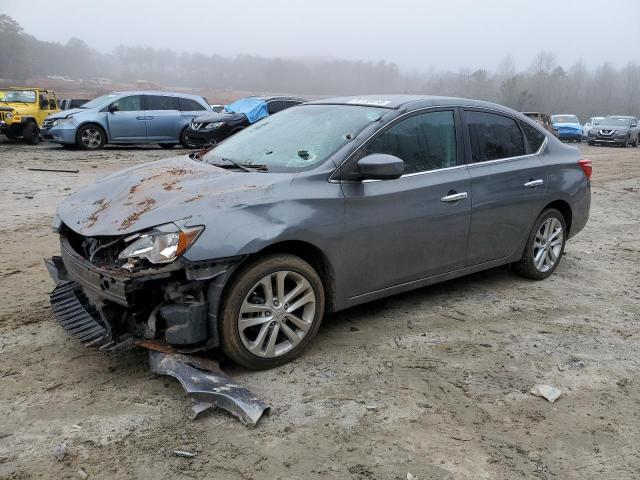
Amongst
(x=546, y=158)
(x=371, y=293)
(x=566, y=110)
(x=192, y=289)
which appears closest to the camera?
(x=192, y=289)

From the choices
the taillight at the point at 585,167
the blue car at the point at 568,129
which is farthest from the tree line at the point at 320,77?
the taillight at the point at 585,167

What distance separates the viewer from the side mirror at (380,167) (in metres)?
3.64

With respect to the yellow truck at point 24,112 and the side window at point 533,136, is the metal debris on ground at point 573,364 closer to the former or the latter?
the side window at point 533,136

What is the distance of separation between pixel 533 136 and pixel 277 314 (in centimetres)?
315

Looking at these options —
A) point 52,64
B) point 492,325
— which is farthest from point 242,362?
point 52,64

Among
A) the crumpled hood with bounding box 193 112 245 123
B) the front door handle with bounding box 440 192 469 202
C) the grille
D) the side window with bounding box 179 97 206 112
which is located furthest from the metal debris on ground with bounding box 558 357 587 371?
the side window with bounding box 179 97 206 112

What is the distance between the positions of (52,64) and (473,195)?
331 ft

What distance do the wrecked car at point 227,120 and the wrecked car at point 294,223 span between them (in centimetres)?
1072

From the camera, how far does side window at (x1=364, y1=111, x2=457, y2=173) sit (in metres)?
4.07

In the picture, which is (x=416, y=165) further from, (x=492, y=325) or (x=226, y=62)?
(x=226, y=62)

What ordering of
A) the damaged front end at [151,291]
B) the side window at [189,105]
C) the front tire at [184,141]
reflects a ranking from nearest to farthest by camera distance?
the damaged front end at [151,291]
the front tire at [184,141]
the side window at [189,105]

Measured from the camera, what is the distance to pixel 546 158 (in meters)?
5.20

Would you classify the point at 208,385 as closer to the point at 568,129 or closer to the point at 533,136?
the point at 533,136

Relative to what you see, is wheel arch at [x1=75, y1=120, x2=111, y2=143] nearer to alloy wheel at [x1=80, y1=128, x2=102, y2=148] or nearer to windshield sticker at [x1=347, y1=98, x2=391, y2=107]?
alloy wheel at [x1=80, y1=128, x2=102, y2=148]
